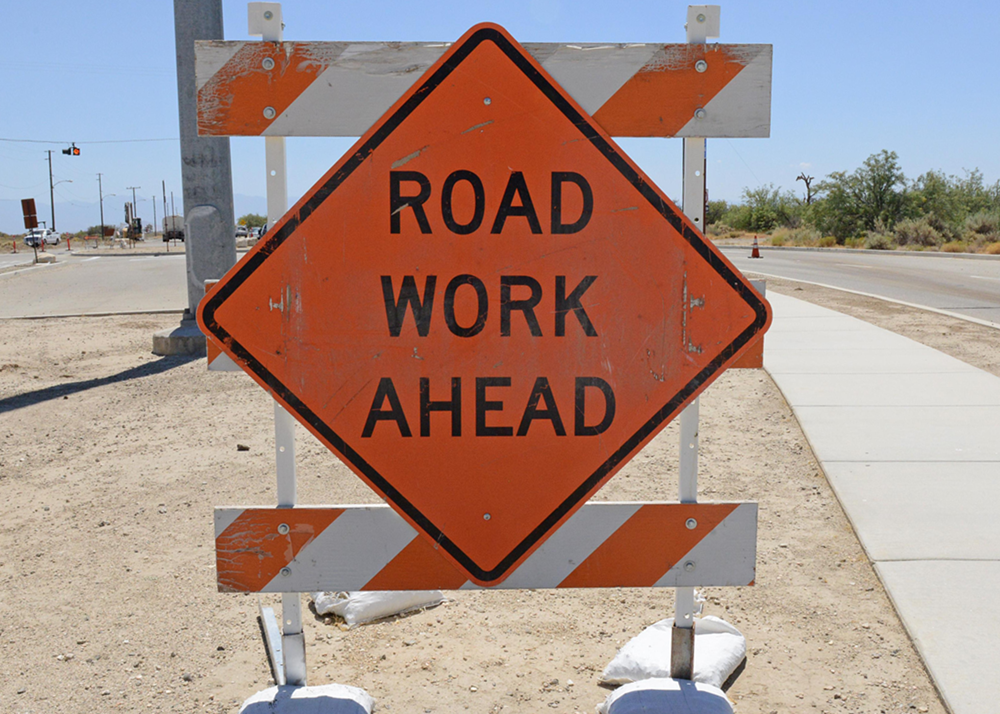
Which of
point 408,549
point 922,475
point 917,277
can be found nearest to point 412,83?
point 408,549

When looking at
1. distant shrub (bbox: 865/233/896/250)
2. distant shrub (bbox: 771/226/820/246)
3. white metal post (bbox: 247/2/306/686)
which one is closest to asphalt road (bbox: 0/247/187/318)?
white metal post (bbox: 247/2/306/686)

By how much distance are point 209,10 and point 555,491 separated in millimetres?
9934

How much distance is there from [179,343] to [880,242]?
37.0 meters

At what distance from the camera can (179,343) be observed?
10125 millimetres

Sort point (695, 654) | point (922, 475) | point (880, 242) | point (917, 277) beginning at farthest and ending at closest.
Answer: point (880, 242) < point (917, 277) < point (922, 475) < point (695, 654)

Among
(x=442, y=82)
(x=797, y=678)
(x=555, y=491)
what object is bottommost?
(x=797, y=678)

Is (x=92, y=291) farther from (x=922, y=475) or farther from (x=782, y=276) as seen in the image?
(x=922, y=475)

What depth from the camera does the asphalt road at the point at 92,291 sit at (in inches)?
605

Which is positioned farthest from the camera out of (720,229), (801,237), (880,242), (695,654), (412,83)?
(720,229)

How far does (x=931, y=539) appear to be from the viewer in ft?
13.9

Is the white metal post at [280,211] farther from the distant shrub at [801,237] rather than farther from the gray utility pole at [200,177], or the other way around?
the distant shrub at [801,237]

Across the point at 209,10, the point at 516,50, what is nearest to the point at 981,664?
the point at 516,50

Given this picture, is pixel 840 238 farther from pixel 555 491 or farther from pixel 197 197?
pixel 555 491

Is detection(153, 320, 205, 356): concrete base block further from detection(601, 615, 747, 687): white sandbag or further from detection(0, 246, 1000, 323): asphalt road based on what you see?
detection(601, 615, 747, 687): white sandbag
